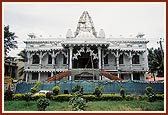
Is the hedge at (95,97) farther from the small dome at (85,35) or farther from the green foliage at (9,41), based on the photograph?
the green foliage at (9,41)

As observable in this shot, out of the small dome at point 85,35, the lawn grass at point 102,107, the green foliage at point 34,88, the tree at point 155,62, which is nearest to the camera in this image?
the lawn grass at point 102,107

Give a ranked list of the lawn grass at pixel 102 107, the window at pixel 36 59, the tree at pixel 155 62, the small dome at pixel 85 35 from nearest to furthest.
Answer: the lawn grass at pixel 102 107
the small dome at pixel 85 35
the window at pixel 36 59
the tree at pixel 155 62

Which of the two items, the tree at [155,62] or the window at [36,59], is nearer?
the window at [36,59]

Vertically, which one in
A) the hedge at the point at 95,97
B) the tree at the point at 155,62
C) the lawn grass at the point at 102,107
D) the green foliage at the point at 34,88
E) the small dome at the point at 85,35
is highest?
the small dome at the point at 85,35

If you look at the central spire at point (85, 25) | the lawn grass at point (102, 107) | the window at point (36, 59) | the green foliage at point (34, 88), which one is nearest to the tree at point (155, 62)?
the central spire at point (85, 25)

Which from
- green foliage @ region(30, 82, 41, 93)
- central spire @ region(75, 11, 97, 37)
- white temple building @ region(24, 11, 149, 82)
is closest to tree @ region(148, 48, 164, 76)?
white temple building @ region(24, 11, 149, 82)

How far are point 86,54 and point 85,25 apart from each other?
442cm

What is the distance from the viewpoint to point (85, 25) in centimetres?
2923

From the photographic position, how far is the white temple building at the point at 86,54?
24953 millimetres

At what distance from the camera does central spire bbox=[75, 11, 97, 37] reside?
93.5 ft

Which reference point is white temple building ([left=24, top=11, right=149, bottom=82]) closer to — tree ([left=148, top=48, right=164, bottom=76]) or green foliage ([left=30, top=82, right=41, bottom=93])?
green foliage ([left=30, top=82, right=41, bottom=93])

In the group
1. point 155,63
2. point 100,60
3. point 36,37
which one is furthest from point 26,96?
point 155,63

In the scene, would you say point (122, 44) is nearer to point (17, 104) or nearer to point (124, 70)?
point (124, 70)

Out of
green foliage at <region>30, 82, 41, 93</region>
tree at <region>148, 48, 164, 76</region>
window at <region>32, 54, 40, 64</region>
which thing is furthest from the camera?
tree at <region>148, 48, 164, 76</region>
